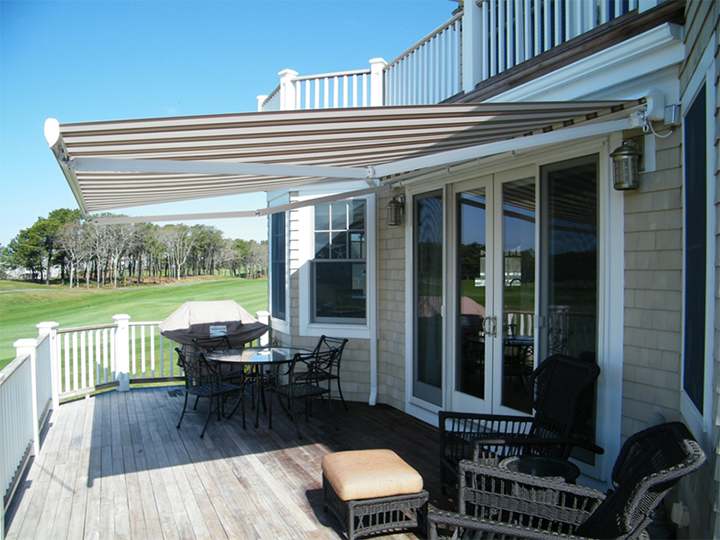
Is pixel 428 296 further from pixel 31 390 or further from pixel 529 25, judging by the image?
pixel 31 390

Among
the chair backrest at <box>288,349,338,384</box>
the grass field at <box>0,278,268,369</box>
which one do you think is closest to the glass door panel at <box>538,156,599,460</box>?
the chair backrest at <box>288,349,338,384</box>

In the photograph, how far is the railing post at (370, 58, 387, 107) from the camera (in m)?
6.48

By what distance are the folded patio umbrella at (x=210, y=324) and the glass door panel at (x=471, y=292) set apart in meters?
3.33

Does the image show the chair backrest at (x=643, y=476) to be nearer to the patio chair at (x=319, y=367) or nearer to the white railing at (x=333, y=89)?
the patio chair at (x=319, y=367)

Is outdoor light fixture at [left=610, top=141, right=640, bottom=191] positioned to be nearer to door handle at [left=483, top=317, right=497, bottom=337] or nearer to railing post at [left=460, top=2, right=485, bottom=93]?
door handle at [left=483, top=317, right=497, bottom=337]

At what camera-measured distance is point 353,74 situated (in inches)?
261

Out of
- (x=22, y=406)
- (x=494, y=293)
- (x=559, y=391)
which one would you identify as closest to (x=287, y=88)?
(x=494, y=293)

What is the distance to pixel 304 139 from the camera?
9.51 feet

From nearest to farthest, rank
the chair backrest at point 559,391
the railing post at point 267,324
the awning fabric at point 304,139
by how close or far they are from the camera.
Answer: the awning fabric at point 304,139 < the chair backrest at point 559,391 < the railing post at point 267,324

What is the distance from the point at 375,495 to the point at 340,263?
408 cm

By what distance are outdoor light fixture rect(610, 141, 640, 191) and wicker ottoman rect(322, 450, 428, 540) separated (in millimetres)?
2314

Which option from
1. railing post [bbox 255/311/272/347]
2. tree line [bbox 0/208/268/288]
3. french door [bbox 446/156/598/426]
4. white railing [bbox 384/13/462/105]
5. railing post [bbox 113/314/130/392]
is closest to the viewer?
french door [bbox 446/156/598/426]

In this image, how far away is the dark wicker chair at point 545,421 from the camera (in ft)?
10.4

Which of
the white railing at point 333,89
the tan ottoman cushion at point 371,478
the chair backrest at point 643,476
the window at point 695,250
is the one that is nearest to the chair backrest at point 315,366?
the tan ottoman cushion at point 371,478
